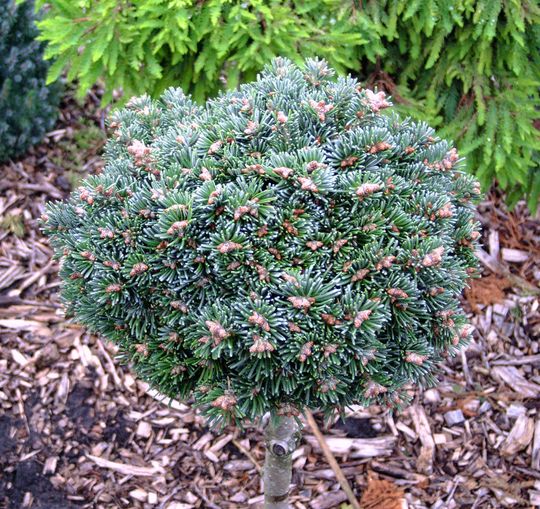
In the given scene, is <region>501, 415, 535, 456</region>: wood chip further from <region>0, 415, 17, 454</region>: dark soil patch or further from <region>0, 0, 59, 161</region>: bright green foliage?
<region>0, 0, 59, 161</region>: bright green foliage

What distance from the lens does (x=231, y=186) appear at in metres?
1.81

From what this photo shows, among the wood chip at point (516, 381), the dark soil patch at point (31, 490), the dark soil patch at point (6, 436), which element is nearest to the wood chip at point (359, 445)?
the wood chip at point (516, 381)

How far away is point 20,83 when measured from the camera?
4207 millimetres

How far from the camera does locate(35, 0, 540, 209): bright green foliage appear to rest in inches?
121

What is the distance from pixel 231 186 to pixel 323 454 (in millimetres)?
1901

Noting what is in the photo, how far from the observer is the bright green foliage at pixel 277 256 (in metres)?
1.73

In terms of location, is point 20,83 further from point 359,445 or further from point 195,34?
point 359,445

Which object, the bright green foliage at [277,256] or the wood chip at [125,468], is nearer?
the bright green foliage at [277,256]

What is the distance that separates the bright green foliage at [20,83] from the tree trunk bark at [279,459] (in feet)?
9.75

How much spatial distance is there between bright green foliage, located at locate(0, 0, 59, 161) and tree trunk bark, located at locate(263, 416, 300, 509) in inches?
117

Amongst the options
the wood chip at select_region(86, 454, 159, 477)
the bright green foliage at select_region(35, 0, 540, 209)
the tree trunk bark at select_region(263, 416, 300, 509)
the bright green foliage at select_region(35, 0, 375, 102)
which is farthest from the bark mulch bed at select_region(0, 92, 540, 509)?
the bright green foliage at select_region(35, 0, 375, 102)

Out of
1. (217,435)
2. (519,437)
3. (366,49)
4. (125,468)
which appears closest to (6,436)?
(125,468)

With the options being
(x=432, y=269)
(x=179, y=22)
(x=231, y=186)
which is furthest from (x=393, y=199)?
(x=179, y=22)

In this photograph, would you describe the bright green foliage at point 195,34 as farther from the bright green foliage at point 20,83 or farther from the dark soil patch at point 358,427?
the dark soil patch at point 358,427
